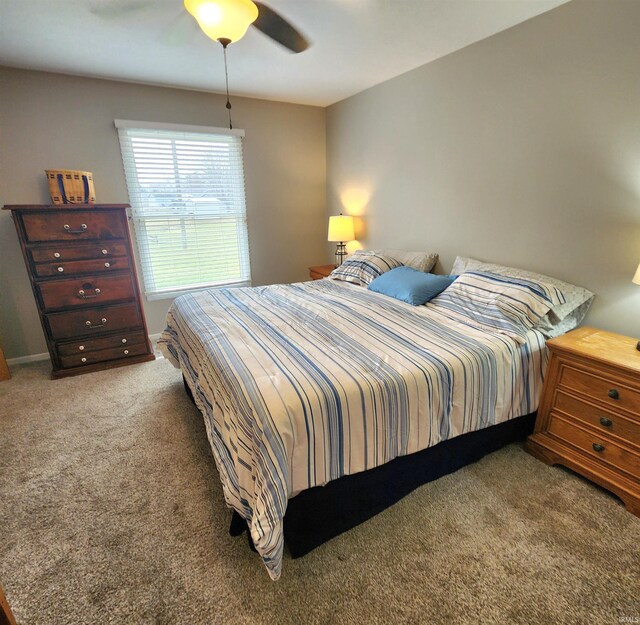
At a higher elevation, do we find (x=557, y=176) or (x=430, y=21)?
(x=430, y=21)

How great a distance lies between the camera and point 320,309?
7.54ft

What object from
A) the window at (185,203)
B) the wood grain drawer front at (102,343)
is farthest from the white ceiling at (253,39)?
the wood grain drawer front at (102,343)

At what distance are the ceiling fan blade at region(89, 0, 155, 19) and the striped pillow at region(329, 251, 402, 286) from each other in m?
2.18

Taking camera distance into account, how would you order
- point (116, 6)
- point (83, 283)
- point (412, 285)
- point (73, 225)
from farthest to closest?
point (83, 283) → point (73, 225) → point (412, 285) → point (116, 6)

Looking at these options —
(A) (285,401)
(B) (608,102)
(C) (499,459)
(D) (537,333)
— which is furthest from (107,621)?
(B) (608,102)

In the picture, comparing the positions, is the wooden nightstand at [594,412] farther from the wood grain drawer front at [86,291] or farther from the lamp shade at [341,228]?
the wood grain drawer front at [86,291]

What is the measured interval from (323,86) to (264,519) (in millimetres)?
3538

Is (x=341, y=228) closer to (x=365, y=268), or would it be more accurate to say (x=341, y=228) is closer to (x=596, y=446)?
→ (x=365, y=268)

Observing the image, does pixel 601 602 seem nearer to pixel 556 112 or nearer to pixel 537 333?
pixel 537 333

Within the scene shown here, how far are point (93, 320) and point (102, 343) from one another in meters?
0.22

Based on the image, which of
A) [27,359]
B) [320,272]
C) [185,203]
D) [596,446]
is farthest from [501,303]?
[27,359]

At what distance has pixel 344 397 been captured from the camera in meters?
1.31

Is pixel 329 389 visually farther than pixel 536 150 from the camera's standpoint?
No

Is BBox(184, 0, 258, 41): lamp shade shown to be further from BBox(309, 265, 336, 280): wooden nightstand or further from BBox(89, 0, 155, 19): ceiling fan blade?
BBox(309, 265, 336, 280): wooden nightstand
